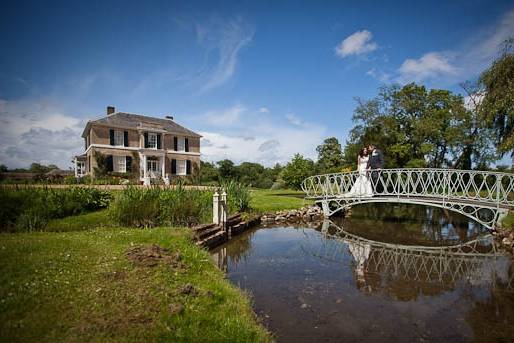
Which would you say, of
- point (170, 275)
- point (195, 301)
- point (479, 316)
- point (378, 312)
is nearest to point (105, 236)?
point (170, 275)

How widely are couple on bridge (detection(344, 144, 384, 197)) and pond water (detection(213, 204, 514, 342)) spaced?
3817mm

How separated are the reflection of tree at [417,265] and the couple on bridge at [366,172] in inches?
191

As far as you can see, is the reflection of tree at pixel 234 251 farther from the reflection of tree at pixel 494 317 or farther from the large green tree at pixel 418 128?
the large green tree at pixel 418 128

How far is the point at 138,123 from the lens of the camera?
29188 mm

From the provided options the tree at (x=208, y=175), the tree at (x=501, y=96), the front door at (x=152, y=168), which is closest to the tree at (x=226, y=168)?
the tree at (x=208, y=175)

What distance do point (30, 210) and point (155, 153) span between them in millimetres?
20171

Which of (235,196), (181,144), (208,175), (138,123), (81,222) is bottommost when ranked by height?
(81,222)

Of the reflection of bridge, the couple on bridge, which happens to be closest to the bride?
the couple on bridge

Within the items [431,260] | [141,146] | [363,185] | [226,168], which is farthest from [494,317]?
[226,168]

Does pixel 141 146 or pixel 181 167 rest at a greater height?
pixel 141 146

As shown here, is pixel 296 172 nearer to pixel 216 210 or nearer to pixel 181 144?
pixel 181 144

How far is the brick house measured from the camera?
2662 centimetres

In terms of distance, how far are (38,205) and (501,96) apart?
20483mm

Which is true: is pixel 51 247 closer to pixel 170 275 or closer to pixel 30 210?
pixel 170 275
